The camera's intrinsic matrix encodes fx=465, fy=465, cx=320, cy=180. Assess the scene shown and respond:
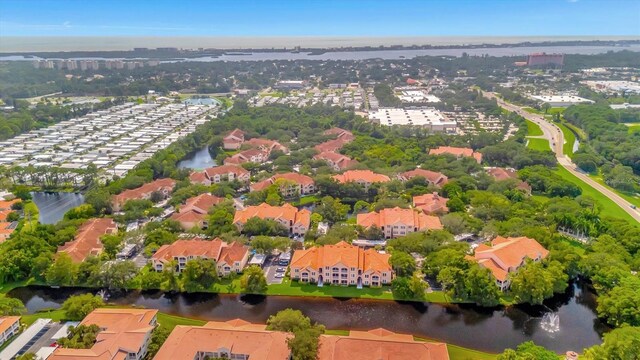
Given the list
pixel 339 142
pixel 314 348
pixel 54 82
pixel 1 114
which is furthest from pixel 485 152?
pixel 54 82

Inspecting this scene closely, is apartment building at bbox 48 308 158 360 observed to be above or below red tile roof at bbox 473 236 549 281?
above

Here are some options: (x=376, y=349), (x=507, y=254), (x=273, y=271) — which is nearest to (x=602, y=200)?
(x=507, y=254)

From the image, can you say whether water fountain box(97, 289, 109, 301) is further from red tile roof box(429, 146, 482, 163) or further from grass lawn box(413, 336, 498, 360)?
red tile roof box(429, 146, 482, 163)

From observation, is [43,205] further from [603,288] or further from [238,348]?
[603,288]

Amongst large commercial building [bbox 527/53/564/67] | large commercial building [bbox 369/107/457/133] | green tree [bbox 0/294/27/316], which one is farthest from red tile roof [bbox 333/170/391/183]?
large commercial building [bbox 527/53/564/67]

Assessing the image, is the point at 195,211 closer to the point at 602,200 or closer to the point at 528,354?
the point at 528,354

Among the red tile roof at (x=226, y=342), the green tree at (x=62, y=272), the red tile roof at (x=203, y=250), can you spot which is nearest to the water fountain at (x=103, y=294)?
the green tree at (x=62, y=272)
